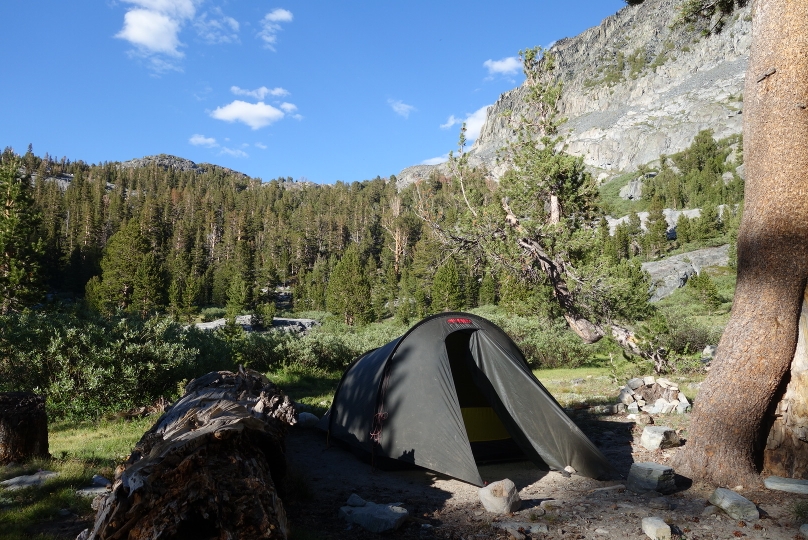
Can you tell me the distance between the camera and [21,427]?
19.0ft

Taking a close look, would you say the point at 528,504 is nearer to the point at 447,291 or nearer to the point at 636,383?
the point at 636,383

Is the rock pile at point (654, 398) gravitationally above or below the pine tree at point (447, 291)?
below

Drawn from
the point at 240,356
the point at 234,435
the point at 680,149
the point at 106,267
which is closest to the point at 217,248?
the point at 106,267

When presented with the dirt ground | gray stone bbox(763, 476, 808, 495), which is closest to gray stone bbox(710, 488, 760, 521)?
the dirt ground

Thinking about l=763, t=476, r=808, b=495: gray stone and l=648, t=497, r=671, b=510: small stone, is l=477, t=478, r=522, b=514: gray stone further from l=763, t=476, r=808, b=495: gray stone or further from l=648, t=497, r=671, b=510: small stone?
l=763, t=476, r=808, b=495: gray stone

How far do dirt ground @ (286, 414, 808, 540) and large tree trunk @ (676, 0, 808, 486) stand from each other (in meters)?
0.44

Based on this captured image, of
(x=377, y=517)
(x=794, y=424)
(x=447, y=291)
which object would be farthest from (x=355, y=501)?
(x=447, y=291)

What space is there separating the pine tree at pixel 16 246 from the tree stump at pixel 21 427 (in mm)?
33714

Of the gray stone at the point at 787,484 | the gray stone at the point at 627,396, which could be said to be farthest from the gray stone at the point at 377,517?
the gray stone at the point at 627,396

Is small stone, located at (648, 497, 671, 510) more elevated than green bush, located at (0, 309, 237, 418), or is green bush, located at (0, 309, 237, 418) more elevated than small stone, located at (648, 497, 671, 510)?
green bush, located at (0, 309, 237, 418)

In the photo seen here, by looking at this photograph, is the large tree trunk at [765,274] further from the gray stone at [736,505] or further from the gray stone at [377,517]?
the gray stone at [377,517]

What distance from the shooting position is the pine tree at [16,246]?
3259cm

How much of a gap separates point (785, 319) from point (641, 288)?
967 centimetres

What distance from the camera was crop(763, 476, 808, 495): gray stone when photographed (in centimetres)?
478
